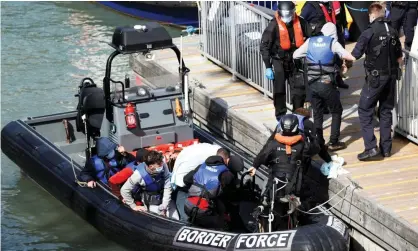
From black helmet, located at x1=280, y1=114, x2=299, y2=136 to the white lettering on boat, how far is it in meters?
0.95

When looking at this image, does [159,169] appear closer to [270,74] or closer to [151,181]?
[151,181]

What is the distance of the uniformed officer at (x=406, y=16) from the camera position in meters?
13.7

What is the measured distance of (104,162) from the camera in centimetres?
1080

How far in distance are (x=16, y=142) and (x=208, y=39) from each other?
353cm

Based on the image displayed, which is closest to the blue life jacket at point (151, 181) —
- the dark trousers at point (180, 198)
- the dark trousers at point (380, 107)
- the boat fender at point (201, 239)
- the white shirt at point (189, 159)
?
the white shirt at point (189, 159)

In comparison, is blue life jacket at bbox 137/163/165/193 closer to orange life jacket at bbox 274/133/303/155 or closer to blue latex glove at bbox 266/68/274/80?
orange life jacket at bbox 274/133/303/155

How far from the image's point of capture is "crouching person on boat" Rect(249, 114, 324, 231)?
9.52m

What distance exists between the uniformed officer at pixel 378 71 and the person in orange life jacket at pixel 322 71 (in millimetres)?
227

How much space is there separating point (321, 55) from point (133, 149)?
2.37m

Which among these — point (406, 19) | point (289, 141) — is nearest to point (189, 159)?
point (289, 141)

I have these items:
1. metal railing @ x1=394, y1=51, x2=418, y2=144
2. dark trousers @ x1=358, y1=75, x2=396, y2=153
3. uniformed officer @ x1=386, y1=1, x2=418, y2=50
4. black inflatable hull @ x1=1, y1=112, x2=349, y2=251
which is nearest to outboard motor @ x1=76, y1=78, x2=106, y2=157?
black inflatable hull @ x1=1, y1=112, x2=349, y2=251

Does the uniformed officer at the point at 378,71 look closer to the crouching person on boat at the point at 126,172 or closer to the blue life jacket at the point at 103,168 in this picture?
the crouching person on boat at the point at 126,172

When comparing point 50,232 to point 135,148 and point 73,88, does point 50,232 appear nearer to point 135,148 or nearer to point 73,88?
point 135,148

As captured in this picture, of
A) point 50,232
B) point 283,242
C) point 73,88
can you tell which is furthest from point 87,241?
point 73,88
